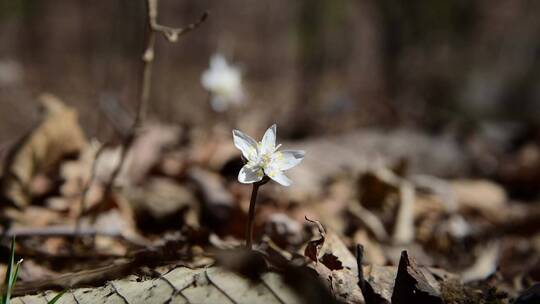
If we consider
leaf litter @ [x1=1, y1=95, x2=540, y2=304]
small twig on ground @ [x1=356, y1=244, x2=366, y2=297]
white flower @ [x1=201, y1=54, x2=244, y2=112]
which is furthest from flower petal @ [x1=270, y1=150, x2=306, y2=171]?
white flower @ [x1=201, y1=54, x2=244, y2=112]

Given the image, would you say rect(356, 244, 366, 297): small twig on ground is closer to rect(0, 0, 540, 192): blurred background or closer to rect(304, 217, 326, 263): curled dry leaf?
rect(304, 217, 326, 263): curled dry leaf

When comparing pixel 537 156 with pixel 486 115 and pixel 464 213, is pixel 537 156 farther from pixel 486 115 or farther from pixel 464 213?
pixel 486 115

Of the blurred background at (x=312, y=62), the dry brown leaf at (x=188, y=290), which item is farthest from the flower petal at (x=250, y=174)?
the blurred background at (x=312, y=62)

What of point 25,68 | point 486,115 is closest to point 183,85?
point 25,68

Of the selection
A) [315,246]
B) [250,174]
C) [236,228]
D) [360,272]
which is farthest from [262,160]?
[236,228]

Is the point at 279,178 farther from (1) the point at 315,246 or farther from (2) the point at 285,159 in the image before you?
(1) the point at 315,246

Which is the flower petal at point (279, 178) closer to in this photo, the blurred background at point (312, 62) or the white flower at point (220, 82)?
the white flower at point (220, 82)
